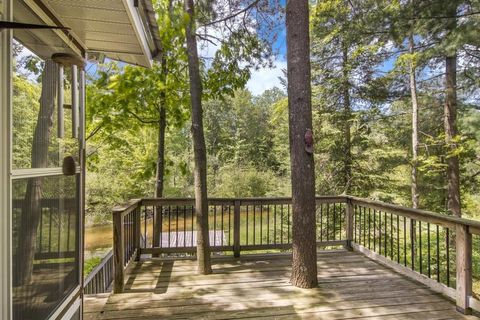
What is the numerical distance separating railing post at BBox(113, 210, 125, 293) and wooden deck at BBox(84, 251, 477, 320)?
128 millimetres

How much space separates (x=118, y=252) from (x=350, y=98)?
27.6ft

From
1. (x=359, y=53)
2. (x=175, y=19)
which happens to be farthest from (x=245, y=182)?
(x=175, y=19)

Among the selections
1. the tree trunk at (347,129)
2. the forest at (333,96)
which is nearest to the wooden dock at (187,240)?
the forest at (333,96)

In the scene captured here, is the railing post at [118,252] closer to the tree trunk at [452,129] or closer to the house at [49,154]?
the house at [49,154]

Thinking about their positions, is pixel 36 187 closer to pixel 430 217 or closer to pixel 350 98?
pixel 430 217

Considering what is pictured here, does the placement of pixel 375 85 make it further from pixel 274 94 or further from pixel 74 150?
pixel 274 94

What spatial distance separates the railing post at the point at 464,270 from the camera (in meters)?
2.70

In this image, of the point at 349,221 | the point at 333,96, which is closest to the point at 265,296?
the point at 349,221

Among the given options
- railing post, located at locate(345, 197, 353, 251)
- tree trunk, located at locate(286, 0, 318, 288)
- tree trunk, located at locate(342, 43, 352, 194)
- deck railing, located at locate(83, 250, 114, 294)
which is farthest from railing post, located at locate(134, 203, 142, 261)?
tree trunk, located at locate(342, 43, 352, 194)

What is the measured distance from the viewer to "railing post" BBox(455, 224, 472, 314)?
2.70 metres

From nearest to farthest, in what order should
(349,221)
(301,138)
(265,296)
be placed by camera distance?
(265,296), (301,138), (349,221)

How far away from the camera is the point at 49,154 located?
1.74 metres

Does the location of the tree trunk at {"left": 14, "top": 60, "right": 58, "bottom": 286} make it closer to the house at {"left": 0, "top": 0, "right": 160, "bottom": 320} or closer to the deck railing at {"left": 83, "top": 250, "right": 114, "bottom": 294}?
the house at {"left": 0, "top": 0, "right": 160, "bottom": 320}

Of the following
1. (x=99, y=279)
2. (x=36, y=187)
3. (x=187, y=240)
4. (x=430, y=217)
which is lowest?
(x=99, y=279)
